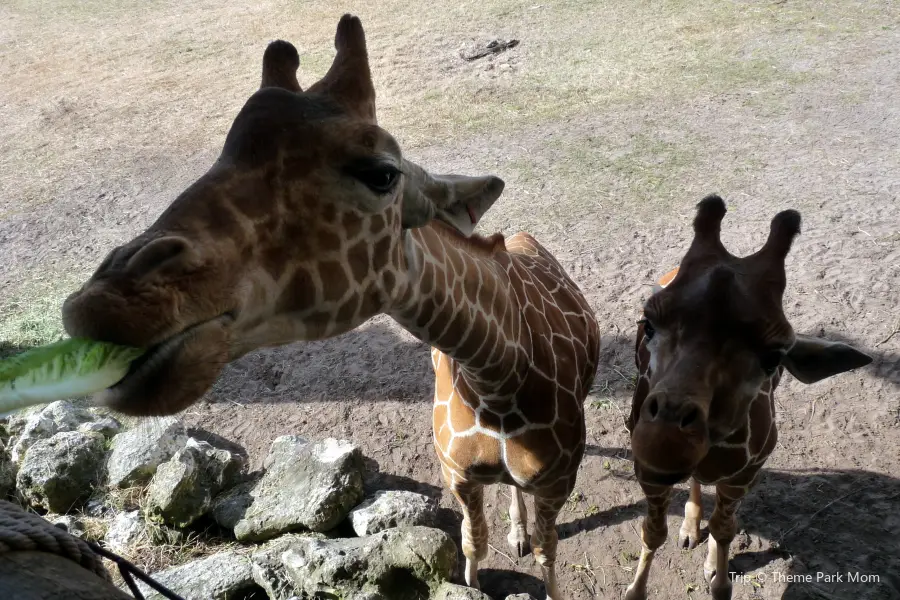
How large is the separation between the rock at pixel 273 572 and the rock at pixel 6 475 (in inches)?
90.8

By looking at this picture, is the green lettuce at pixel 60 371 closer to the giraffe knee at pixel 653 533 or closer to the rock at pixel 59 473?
the giraffe knee at pixel 653 533

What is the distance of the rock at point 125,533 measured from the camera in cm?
450

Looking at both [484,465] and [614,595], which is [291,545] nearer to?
[484,465]

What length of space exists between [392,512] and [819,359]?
2.78 meters

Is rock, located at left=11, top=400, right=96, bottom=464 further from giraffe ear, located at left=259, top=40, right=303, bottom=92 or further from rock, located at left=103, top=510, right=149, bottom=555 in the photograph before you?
giraffe ear, located at left=259, top=40, right=303, bottom=92

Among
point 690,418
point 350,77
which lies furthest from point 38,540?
point 690,418

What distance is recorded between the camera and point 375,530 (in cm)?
436

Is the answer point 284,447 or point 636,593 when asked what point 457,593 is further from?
point 284,447

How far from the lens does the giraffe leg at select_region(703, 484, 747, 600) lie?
3.61 meters

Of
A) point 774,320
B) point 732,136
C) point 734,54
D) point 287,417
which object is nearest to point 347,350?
point 287,417

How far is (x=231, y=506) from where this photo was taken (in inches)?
184

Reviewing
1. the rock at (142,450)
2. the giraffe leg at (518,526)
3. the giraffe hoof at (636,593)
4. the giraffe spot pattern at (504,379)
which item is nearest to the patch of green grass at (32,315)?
the rock at (142,450)

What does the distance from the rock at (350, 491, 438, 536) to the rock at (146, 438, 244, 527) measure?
112 cm

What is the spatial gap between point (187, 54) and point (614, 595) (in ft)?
42.4
